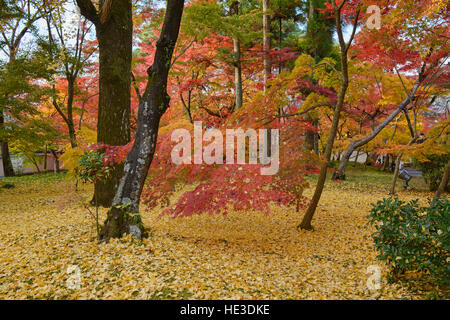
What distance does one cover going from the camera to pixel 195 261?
3.28 meters

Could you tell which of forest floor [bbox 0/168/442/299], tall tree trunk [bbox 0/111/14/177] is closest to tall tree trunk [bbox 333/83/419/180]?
forest floor [bbox 0/168/442/299]

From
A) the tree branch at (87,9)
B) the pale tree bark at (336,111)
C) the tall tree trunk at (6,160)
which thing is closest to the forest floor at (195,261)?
the pale tree bark at (336,111)

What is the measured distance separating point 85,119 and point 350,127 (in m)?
14.2

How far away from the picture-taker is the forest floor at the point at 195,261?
2.64 m

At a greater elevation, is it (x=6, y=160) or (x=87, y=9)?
(x=87, y=9)

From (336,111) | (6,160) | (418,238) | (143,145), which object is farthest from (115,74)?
(6,160)

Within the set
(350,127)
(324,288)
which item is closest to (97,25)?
(324,288)

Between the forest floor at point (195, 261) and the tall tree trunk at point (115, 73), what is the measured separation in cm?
141

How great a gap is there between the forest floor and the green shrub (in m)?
0.31

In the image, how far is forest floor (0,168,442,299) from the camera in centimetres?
264

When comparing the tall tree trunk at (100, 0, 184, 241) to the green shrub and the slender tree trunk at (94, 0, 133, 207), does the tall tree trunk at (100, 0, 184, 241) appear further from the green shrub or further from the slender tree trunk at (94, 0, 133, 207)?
the green shrub

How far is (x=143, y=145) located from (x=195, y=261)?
1516 mm

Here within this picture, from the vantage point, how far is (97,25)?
4770 millimetres

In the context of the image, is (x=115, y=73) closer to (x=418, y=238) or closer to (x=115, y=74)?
(x=115, y=74)
